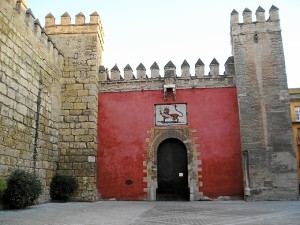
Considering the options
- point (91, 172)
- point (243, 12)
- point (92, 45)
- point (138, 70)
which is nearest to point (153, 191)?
point (91, 172)

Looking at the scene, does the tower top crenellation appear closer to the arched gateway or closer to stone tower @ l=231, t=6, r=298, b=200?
stone tower @ l=231, t=6, r=298, b=200

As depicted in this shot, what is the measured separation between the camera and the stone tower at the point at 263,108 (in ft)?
30.5

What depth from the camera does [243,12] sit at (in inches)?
419

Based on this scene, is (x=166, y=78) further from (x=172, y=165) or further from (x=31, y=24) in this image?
(x=31, y=24)

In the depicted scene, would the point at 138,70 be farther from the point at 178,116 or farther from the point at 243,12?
the point at 243,12

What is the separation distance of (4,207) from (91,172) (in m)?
3.26

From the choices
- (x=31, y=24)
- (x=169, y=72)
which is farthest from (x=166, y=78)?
(x=31, y=24)

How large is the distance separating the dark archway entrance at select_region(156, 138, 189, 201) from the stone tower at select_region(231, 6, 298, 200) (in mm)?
1848

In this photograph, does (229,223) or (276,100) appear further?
(276,100)

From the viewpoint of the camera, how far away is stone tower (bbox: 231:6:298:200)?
9.29m

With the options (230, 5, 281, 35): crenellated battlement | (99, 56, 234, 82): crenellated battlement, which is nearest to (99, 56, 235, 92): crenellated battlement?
(99, 56, 234, 82): crenellated battlement

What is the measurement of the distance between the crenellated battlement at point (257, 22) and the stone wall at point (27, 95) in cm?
578

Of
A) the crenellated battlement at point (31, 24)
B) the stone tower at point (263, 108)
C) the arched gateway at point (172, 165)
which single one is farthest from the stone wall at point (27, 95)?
the stone tower at point (263, 108)

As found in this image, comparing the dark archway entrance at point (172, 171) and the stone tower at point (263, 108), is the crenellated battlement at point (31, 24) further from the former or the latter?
the stone tower at point (263, 108)
